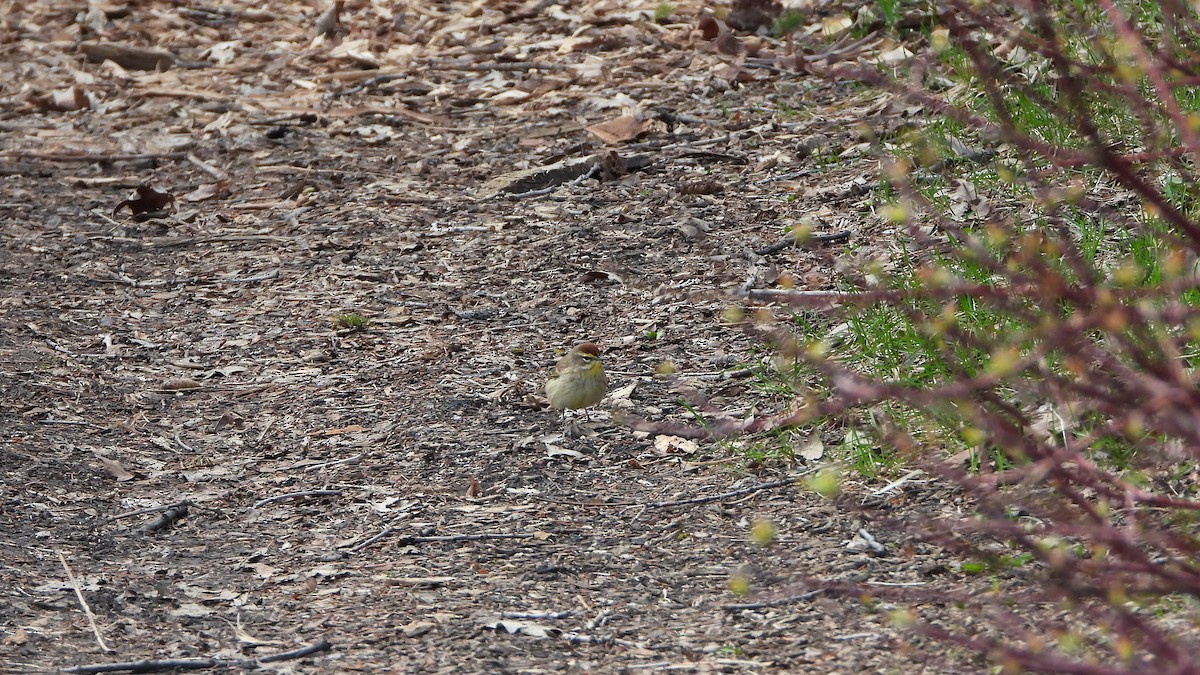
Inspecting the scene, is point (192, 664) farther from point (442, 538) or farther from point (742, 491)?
point (742, 491)

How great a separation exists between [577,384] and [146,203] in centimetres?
400

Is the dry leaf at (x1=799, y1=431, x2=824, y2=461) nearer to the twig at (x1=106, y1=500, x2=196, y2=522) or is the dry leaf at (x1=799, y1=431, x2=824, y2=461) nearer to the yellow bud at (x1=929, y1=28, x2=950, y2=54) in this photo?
the yellow bud at (x1=929, y1=28, x2=950, y2=54)

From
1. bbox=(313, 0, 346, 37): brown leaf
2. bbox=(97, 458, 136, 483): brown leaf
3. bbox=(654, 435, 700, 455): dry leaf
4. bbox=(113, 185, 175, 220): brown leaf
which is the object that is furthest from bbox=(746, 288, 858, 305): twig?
bbox=(313, 0, 346, 37): brown leaf

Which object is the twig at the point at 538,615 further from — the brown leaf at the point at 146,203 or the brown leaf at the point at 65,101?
the brown leaf at the point at 65,101

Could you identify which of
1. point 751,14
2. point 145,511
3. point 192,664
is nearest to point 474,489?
point 145,511

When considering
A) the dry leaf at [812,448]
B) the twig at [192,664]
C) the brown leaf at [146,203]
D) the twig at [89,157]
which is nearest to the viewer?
the twig at [192,664]

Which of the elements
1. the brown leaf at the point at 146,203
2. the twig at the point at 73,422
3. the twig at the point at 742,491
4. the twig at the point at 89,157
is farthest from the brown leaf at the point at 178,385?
the twig at the point at 89,157

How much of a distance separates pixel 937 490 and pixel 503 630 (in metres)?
1.43

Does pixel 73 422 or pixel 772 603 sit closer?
pixel 772 603

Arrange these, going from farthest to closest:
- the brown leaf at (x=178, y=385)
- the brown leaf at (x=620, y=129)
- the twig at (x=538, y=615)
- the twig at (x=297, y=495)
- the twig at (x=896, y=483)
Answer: the brown leaf at (x=620, y=129) → the brown leaf at (x=178, y=385) → the twig at (x=297, y=495) → the twig at (x=896, y=483) → the twig at (x=538, y=615)

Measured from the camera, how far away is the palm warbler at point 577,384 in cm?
499

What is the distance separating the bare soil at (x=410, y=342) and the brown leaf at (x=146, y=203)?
10 centimetres

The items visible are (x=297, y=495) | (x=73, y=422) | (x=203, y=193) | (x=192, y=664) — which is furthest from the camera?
(x=203, y=193)

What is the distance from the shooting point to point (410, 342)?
612cm
